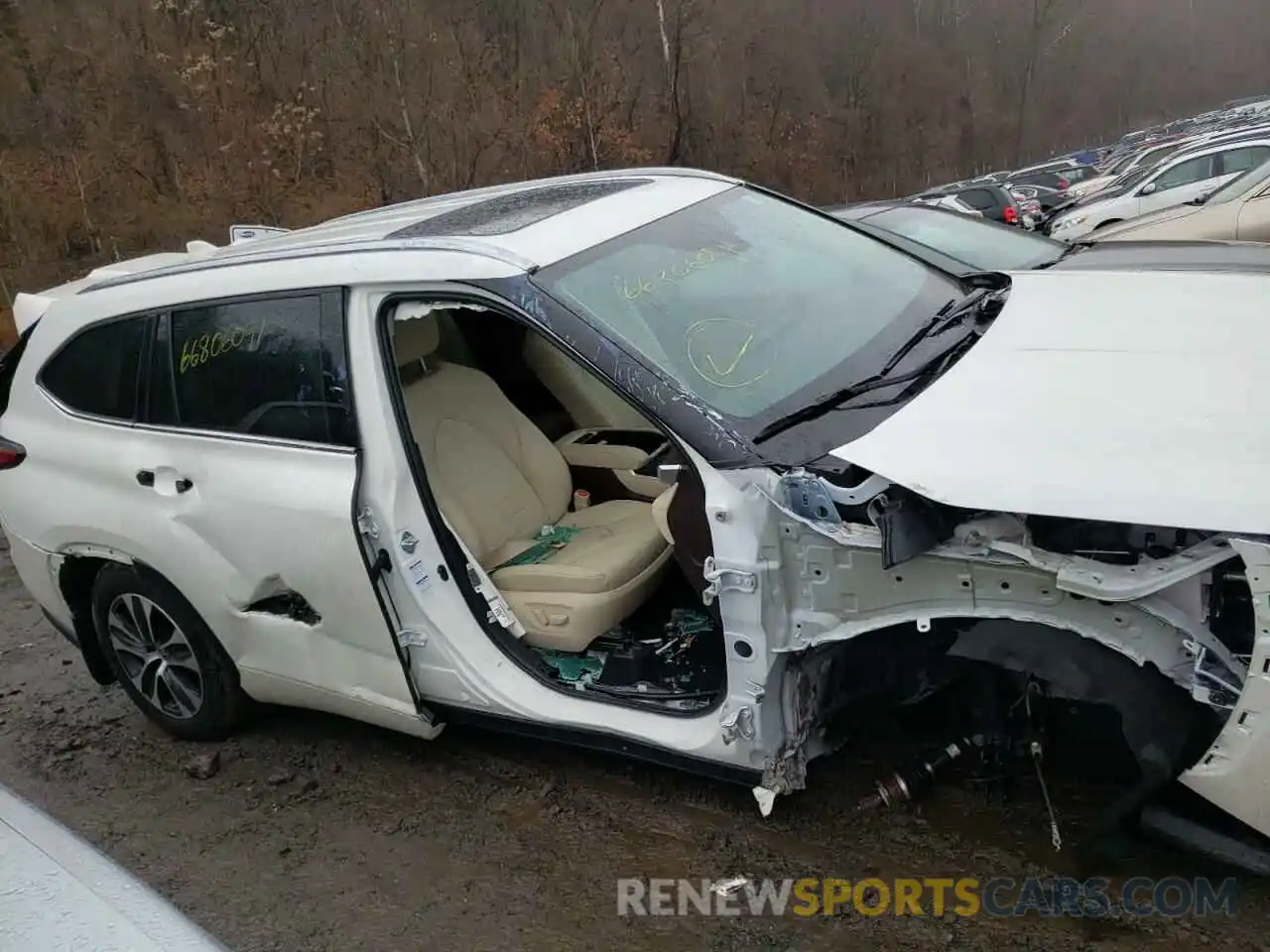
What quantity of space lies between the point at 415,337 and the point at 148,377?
87cm

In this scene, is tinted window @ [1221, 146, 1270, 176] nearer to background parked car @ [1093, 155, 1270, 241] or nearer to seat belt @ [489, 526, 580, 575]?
background parked car @ [1093, 155, 1270, 241]

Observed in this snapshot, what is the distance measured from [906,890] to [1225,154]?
14.2 m

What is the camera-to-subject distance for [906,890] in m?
2.51

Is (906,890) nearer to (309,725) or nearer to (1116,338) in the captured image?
(1116,338)

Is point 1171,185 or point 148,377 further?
point 1171,185

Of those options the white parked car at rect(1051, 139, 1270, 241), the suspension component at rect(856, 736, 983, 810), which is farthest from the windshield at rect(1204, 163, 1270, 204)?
the suspension component at rect(856, 736, 983, 810)

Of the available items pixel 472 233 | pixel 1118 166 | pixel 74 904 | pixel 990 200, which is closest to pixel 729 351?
pixel 472 233

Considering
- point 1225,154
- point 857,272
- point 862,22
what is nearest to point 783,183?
point 862,22

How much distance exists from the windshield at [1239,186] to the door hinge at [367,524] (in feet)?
26.9

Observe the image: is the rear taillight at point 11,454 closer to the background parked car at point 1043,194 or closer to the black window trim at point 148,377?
the black window trim at point 148,377

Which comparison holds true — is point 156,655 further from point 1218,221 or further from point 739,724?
point 1218,221

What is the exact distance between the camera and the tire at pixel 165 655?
135 inches

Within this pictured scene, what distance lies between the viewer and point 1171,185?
1411cm

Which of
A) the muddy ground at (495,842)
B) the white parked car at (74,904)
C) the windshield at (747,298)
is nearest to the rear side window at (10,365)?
the muddy ground at (495,842)
